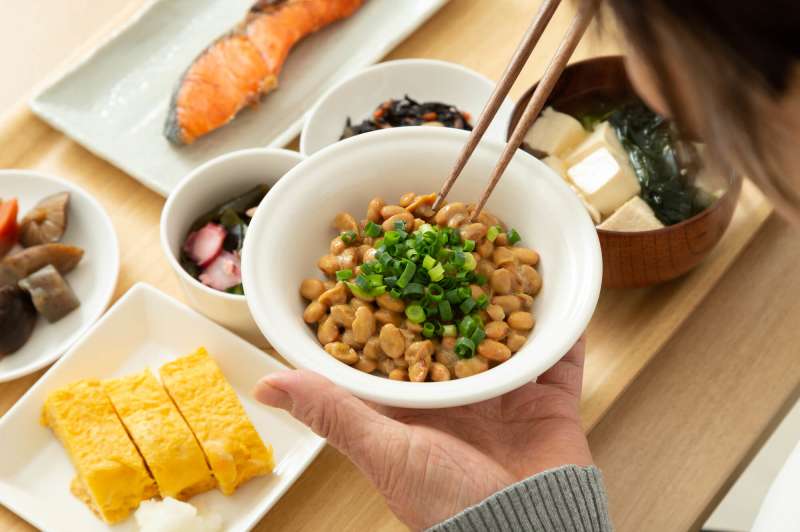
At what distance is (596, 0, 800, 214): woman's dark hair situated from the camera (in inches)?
24.1

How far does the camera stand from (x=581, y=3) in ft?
2.46

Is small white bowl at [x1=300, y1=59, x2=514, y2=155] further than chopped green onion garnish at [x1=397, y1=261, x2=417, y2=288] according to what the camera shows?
Yes

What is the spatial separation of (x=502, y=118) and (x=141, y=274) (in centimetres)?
74

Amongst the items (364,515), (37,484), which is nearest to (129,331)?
(37,484)

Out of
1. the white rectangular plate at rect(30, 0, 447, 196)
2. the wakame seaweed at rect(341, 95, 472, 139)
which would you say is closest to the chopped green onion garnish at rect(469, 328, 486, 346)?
the wakame seaweed at rect(341, 95, 472, 139)

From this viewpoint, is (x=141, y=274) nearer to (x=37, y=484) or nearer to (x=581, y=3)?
(x=37, y=484)

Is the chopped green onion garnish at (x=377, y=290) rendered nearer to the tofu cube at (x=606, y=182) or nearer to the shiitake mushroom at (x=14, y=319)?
the tofu cube at (x=606, y=182)

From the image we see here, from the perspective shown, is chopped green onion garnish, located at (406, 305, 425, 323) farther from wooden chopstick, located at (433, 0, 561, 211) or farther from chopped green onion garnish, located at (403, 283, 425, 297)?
wooden chopstick, located at (433, 0, 561, 211)

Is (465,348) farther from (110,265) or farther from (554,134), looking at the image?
(110,265)

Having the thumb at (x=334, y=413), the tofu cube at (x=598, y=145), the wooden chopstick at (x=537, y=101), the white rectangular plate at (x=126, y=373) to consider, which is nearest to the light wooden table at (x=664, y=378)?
the white rectangular plate at (x=126, y=373)

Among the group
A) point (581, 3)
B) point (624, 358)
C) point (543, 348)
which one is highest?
point (581, 3)

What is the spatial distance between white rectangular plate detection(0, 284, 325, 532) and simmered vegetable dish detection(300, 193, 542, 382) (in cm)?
28

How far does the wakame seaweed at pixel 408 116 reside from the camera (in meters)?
1.69

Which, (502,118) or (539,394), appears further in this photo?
(502,118)
